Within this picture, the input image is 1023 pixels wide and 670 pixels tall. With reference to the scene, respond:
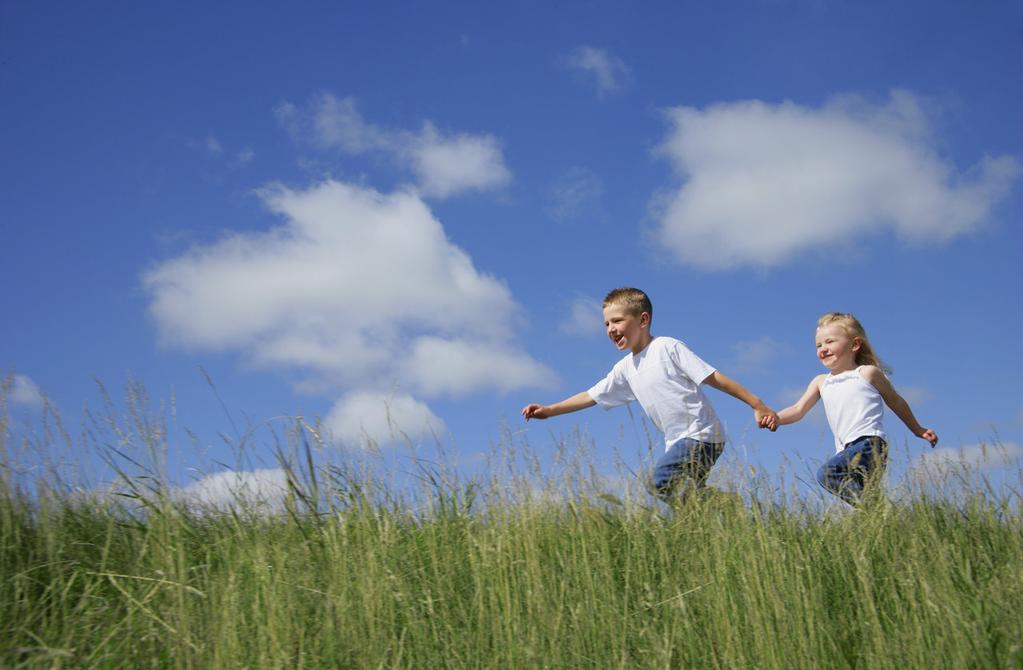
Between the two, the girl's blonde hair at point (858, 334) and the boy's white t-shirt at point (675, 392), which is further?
the girl's blonde hair at point (858, 334)

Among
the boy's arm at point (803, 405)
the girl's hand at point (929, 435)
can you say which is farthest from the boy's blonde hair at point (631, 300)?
the girl's hand at point (929, 435)

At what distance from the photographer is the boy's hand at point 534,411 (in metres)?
5.46

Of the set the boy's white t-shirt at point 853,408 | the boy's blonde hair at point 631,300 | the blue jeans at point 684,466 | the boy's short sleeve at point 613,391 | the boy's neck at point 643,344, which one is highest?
the boy's blonde hair at point 631,300

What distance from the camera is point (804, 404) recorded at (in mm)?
5691

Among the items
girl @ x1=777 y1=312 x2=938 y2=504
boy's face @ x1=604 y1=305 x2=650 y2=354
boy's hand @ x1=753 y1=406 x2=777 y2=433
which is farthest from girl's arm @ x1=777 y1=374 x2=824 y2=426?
boy's face @ x1=604 y1=305 x2=650 y2=354

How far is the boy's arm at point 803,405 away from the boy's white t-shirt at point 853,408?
0.15m

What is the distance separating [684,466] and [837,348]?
1.58 meters

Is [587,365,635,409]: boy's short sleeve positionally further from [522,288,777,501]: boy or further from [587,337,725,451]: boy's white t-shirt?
[587,337,725,451]: boy's white t-shirt

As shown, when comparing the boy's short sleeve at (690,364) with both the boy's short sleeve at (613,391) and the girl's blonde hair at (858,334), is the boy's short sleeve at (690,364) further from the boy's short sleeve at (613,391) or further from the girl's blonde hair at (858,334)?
the girl's blonde hair at (858,334)

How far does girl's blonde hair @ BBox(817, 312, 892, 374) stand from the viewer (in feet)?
18.5

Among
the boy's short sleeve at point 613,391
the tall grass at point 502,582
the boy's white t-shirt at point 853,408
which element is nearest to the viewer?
the tall grass at point 502,582

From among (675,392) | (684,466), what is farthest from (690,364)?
(684,466)

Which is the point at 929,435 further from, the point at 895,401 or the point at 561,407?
the point at 561,407

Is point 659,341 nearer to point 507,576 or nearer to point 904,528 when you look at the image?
point 904,528
